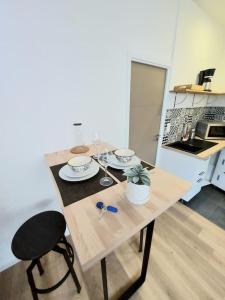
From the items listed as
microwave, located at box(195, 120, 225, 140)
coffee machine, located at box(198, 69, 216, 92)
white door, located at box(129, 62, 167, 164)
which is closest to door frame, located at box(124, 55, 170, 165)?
Result: white door, located at box(129, 62, 167, 164)

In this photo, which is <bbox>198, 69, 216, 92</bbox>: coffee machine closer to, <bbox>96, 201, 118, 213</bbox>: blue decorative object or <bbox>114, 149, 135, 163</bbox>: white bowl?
<bbox>114, 149, 135, 163</bbox>: white bowl

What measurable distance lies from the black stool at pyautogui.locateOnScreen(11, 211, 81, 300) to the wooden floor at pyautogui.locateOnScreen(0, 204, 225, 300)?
22 centimetres

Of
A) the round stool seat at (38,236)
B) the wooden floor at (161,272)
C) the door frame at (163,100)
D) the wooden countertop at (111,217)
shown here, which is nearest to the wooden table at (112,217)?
the wooden countertop at (111,217)

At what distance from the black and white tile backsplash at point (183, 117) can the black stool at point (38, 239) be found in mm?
1945

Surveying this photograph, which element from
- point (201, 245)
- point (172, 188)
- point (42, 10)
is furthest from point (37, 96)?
point (201, 245)

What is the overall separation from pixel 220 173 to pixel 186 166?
948mm

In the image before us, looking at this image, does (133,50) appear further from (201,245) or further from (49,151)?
(201,245)

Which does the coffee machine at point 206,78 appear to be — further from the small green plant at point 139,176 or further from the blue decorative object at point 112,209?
the blue decorative object at point 112,209

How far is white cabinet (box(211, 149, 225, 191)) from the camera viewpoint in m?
2.38

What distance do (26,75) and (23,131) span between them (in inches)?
17.1

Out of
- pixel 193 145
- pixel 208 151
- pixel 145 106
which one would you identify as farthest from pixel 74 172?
pixel 193 145

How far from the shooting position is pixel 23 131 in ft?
3.79

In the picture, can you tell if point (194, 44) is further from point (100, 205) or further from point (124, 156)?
point (100, 205)

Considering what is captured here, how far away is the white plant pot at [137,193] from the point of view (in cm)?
69
